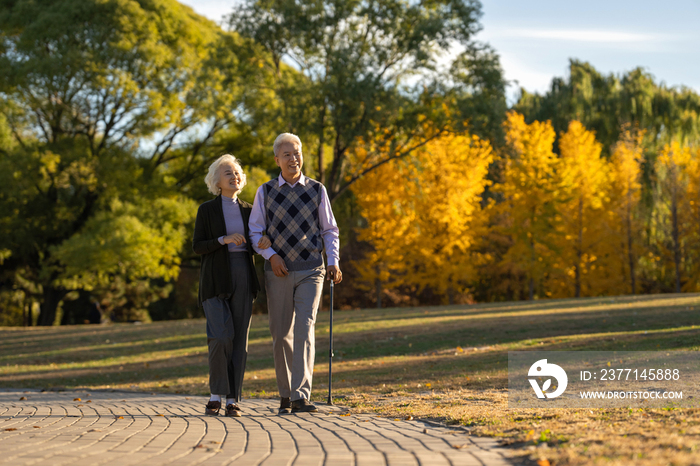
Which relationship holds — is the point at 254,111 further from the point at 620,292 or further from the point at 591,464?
the point at 591,464

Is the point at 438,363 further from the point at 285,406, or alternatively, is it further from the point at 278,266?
the point at 278,266

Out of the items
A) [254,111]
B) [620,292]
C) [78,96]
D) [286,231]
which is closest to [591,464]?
[286,231]

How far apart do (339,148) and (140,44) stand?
8.71 m

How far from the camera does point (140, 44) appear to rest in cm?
2578

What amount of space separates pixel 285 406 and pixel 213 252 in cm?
151

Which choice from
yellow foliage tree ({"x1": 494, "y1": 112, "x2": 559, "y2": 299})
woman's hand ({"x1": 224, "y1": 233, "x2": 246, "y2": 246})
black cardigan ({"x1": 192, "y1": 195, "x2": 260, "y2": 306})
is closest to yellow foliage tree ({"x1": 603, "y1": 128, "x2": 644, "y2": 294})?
yellow foliage tree ({"x1": 494, "y1": 112, "x2": 559, "y2": 299})

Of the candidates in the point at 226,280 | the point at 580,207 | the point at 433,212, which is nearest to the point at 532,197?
the point at 580,207

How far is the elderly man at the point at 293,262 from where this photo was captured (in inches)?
237

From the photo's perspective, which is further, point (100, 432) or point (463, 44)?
point (463, 44)

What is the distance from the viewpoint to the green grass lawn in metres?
4.25

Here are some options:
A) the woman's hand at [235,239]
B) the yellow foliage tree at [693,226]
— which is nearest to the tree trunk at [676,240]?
the yellow foliage tree at [693,226]

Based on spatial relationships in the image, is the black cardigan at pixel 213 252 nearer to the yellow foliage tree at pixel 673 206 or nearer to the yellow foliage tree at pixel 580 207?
the yellow foliage tree at pixel 580 207

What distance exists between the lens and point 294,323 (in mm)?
6070

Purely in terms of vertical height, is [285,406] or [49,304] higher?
[285,406]
